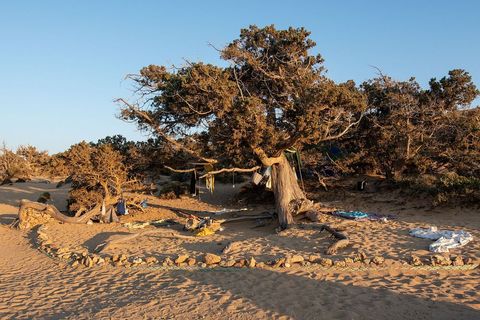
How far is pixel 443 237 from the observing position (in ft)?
32.7

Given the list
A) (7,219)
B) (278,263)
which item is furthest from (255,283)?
(7,219)

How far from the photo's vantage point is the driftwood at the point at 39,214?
54.2 feet

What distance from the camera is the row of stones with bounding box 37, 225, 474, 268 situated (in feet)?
28.3

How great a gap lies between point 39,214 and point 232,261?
1125cm

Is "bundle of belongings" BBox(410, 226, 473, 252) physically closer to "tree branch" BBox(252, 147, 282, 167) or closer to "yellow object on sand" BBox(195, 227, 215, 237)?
"tree branch" BBox(252, 147, 282, 167)

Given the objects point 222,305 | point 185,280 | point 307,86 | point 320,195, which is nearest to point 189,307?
point 222,305

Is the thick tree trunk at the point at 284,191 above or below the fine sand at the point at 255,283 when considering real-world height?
above

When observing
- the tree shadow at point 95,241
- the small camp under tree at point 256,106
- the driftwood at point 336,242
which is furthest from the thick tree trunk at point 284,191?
the tree shadow at point 95,241

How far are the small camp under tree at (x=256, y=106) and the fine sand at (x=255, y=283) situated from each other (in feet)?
9.39

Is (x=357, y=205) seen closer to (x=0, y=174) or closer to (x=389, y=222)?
(x=389, y=222)

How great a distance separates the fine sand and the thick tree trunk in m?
1.17

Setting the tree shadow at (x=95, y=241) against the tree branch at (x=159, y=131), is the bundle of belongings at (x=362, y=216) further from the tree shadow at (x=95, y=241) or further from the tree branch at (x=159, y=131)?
the tree shadow at (x=95, y=241)

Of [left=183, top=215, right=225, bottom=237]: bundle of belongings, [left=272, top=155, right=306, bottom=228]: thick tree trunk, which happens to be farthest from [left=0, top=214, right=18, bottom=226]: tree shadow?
[left=272, top=155, right=306, bottom=228]: thick tree trunk

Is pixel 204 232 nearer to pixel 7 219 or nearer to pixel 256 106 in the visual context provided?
pixel 256 106
